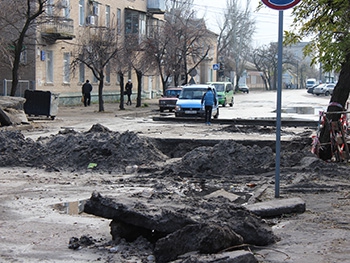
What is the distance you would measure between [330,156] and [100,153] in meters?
5.25

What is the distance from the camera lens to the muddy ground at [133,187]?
21.8 ft

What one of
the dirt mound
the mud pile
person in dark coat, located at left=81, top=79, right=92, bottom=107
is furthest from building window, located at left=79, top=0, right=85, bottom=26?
the dirt mound

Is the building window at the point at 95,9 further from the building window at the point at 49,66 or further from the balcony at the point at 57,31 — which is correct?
the building window at the point at 49,66

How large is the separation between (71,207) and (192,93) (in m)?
23.7

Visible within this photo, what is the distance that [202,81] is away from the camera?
8925cm

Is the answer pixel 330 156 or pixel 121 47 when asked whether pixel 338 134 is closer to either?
pixel 330 156

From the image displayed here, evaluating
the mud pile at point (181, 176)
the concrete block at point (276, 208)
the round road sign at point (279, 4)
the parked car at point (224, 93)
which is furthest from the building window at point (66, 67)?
the concrete block at point (276, 208)

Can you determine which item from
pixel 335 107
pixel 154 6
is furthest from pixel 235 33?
pixel 335 107

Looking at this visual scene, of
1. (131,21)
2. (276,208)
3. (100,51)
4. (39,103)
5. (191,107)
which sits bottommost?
(276,208)

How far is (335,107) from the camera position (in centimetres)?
1408

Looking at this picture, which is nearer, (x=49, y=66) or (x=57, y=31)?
(x=57, y=31)

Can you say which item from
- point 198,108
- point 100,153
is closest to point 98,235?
point 100,153

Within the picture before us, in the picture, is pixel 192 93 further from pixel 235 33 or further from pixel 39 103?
pixel 235 33

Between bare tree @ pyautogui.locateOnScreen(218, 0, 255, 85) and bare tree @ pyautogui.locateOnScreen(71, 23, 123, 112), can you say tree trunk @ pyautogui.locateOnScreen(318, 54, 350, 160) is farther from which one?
bare tree @ pyautogui.locateOnScreen(218, 0, 255, 85)
